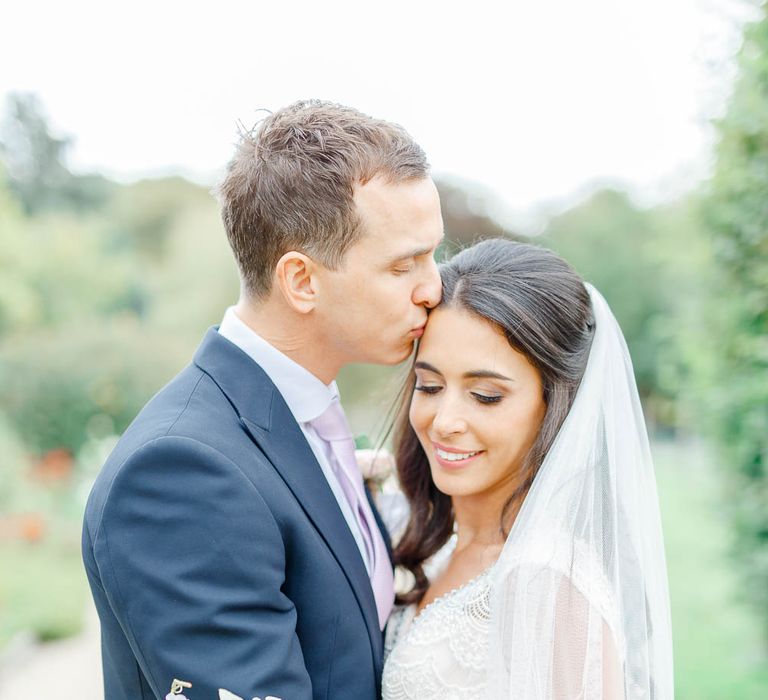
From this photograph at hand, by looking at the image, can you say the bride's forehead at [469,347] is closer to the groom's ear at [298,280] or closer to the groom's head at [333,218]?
the groom's head at [333,218]

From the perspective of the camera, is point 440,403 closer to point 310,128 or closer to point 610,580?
point 610,580

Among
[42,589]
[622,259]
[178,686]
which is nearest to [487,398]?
[178,686]

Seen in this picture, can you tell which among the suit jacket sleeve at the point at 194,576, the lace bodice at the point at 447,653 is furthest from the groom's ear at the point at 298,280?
the lace bodice at the point at 447,653

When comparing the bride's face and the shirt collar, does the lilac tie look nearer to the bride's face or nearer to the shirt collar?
the shirt collar

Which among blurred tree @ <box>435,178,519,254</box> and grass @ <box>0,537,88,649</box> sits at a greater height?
blurred tree @ <box>435,178,519,254</box>

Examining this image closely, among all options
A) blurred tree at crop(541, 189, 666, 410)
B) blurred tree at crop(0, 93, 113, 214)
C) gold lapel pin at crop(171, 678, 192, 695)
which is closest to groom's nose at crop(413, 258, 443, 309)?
gold lapel pin at crop(171, 678, 192, 695)

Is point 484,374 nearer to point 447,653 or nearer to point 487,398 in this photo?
point 487,398

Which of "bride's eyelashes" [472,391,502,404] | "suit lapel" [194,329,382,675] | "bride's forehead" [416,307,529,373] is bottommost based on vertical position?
"suit lapel" [194,329,382,675]

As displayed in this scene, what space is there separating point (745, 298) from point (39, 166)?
83.6 ft

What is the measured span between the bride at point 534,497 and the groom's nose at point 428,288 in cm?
6

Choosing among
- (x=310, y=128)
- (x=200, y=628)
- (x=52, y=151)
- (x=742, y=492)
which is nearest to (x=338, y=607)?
(x=200, y=628)

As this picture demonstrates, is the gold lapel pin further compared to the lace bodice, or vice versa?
the lace bodice

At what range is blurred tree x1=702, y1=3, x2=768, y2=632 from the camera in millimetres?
3799

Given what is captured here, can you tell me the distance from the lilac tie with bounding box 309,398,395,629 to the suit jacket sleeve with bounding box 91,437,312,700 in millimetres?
564
